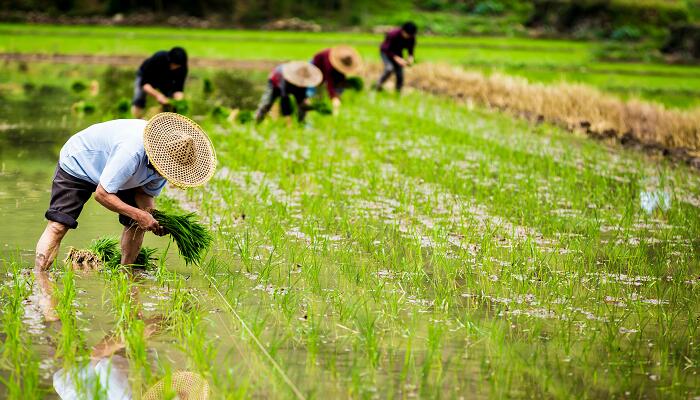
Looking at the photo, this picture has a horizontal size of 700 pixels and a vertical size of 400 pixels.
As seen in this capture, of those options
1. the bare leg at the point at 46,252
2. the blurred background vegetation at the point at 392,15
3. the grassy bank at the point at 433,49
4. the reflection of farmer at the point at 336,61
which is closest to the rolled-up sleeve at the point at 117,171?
the bare leg at the point at 46,252

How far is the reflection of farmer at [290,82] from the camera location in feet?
39.4

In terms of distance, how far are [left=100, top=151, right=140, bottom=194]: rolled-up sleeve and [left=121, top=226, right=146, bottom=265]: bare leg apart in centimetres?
50

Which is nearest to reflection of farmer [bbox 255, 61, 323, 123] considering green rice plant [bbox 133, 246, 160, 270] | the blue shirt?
green rice plant [bbox 133, 246, 160, 270]

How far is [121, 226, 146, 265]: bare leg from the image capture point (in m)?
5.80

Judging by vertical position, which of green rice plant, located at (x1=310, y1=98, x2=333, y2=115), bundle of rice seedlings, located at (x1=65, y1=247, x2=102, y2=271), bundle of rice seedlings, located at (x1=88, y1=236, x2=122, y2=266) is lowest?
green rice plant, located at (x1=310, y1=98, x2=333, y2=115)

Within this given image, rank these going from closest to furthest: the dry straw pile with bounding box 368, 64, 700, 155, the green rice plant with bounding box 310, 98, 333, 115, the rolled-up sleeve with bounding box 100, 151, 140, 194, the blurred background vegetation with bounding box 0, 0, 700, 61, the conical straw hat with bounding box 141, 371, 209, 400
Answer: the conical straw hat with bounding box 141, 371, 209, 400, the rolled-up sleeve with bounding box 100, 151, 140, 194, the dry straw pile with bounding box 368, 64, 700, 155, the green rice plant with bounding box 310, 98, 333, 115, the blurred background vegetation with bounding box 0, 0, 700, 61

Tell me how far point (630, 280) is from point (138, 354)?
3.05 meters

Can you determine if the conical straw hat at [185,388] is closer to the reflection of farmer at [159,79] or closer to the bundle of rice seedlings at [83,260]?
the bundle of rice seedlings at [83,260]

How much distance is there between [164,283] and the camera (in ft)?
19.0

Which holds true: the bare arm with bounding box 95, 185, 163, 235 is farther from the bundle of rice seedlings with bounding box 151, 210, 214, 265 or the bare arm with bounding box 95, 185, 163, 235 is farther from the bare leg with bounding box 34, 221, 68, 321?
the bare leg with bounding box 34, 221, 68, 321

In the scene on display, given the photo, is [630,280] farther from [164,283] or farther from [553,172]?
[553,172]

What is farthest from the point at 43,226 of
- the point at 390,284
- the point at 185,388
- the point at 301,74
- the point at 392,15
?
the point at 392,15

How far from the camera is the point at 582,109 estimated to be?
14172mm

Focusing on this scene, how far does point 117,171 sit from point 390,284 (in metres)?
1.61
